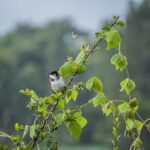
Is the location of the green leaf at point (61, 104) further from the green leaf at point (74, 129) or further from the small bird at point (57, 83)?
the small bird at point (57, 83)

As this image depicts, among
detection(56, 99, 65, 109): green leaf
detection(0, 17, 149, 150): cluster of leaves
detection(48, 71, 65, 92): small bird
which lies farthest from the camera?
detection(48, 71, 65, 92): small bird

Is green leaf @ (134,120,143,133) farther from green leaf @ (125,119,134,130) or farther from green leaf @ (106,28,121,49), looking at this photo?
green leaf @ (106,28,121,49)

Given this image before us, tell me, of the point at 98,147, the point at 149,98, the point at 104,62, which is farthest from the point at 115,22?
the point at 104,62

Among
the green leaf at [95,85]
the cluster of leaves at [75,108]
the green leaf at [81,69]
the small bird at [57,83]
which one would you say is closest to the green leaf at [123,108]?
the cluster of leaves at [75,108]

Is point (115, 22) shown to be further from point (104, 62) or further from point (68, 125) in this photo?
point (104, 62)

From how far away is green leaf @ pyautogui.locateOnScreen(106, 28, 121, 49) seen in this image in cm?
303

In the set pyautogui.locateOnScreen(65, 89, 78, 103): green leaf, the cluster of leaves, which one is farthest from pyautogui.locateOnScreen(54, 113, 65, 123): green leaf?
pyautogui.locateOnScreen(65, 89, 78, 103): green leaf

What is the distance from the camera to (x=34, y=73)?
81.0m

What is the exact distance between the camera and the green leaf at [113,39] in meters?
3.03

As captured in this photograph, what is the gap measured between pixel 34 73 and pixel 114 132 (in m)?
78.0

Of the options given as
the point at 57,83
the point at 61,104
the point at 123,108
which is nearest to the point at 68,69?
the point at 61,104

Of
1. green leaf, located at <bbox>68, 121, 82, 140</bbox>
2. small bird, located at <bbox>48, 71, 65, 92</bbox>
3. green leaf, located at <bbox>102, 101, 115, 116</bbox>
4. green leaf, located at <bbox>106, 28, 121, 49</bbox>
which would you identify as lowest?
green leaf, located at <bbox>68, 121, 82, 140</bbox>

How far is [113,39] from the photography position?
119 inches

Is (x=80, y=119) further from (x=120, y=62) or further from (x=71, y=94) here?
(x=120, y=62)
